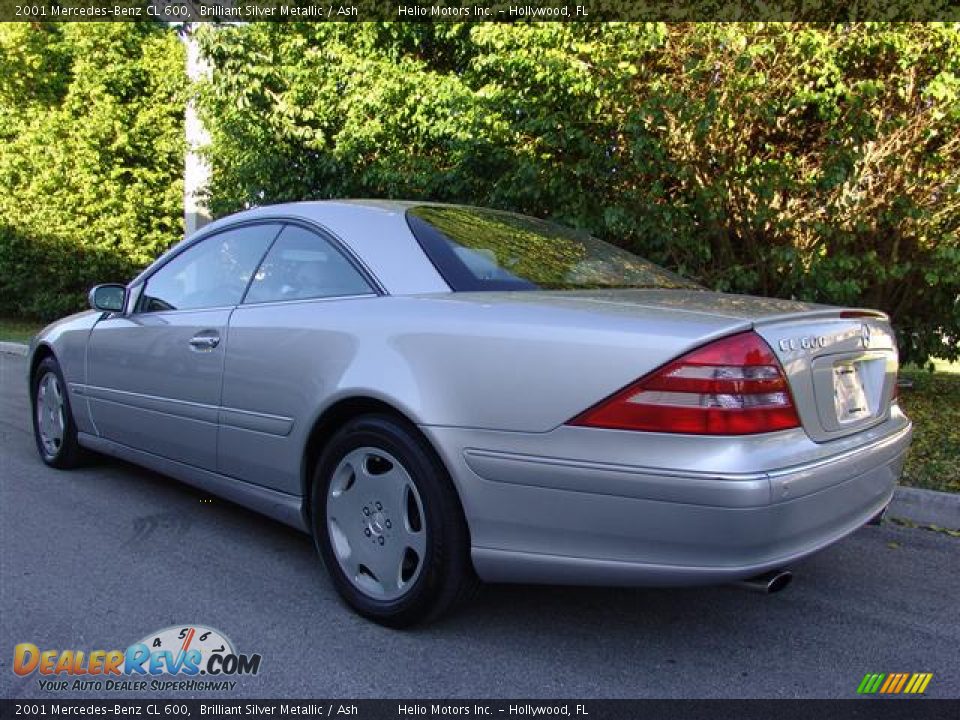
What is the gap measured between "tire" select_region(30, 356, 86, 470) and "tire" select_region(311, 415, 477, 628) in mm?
2468

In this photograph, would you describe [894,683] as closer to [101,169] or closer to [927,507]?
[927,507]

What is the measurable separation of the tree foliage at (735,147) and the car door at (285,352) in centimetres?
333

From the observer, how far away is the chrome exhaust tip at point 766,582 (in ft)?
Answer: 7.44

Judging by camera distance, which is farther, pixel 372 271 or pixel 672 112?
pixel 672 112

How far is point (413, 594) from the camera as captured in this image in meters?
2.66

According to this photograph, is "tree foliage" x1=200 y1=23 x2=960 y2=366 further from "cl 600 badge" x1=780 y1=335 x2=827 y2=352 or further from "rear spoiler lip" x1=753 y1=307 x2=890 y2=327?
"cl 600 badge" x1=780 y1=335 x2=827 y2=352

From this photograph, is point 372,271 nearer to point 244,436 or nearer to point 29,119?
point 244,436

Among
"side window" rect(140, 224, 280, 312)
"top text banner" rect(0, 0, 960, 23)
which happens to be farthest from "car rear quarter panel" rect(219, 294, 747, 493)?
"top text banner" rect(0, 0, 960, 23)

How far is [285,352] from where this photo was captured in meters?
3.08

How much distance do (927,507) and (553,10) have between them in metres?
4.30

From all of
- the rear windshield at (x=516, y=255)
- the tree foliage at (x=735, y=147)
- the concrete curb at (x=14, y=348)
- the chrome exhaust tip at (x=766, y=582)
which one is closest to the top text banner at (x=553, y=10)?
the tree foliage at (x=735, y=147)

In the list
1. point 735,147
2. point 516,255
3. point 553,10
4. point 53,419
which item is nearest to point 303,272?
point 516,255

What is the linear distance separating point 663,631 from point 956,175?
179 inches
